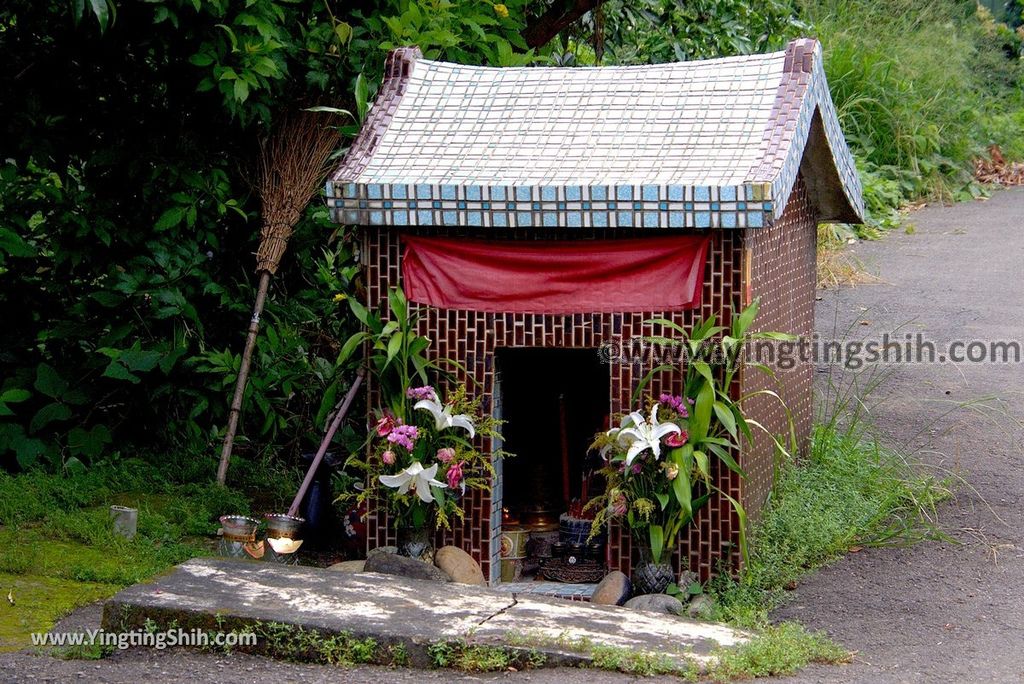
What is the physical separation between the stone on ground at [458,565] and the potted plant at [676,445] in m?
0.68

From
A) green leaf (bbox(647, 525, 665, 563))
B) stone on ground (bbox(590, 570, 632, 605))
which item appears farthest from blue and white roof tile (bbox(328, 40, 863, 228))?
stone on ground (bbox(590, 570, 632, 605))

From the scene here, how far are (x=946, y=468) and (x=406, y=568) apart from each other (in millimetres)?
3739

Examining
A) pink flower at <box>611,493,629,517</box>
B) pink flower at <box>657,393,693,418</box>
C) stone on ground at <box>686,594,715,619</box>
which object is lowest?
stone on ground at <box>686,594,715,619</box>

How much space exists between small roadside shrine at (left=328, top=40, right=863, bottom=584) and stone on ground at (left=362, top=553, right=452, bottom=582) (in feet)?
1.29

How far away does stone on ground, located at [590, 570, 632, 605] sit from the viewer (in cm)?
610

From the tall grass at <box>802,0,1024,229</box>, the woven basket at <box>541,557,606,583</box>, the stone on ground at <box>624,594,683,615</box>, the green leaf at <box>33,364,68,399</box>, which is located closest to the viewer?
the stone on ground at <box>624,594,683,615</box>

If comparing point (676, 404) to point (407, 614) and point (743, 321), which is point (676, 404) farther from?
point (407, 614)

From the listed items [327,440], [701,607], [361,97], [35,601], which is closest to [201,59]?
[361,97]

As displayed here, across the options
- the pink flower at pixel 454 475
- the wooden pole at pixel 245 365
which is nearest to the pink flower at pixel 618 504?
the pink flower at pixel 454 475

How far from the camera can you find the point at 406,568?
244 inches

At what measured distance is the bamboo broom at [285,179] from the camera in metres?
7.84

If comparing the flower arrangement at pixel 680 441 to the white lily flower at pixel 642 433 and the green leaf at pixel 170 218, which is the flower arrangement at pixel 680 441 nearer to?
the white lily flower at pixel 642 433

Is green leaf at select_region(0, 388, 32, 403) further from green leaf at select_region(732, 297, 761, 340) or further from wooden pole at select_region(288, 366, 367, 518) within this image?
green leaf at select_region(732, 297, 761, 340)

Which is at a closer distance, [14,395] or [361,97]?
[361,97]
